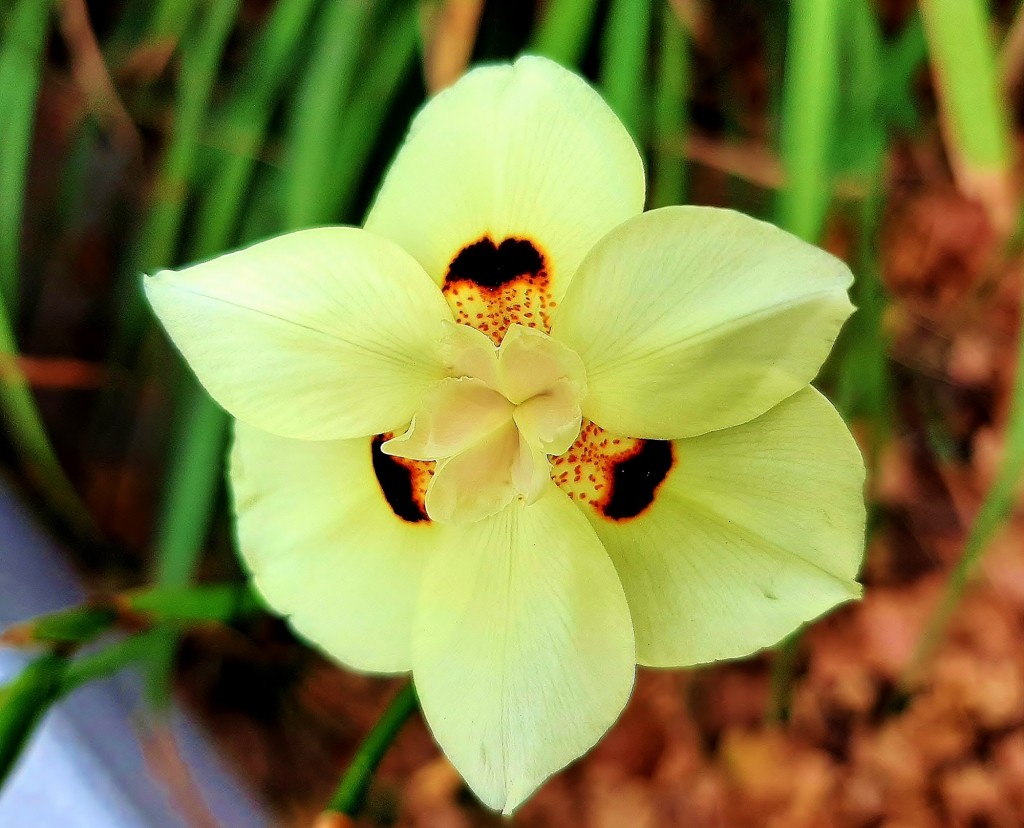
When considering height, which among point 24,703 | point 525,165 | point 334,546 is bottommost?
point 24,703

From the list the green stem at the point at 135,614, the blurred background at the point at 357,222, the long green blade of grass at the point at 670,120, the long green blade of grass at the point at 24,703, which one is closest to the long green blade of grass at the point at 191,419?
the blurred background at the point at 357,222

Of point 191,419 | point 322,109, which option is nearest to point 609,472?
point 322,109

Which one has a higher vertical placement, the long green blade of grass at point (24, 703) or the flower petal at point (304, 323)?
the flower petal at point (304, 323)

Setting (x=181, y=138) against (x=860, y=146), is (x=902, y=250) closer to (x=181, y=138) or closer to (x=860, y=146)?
(x=860, y=146)

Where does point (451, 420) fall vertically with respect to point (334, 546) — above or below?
above

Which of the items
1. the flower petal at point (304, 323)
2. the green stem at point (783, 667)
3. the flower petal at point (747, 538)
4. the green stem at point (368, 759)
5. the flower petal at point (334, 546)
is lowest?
the green stem at point (783, 667)

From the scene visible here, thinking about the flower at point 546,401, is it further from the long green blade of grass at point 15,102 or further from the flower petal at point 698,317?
the long green blade of grass at point 15,102

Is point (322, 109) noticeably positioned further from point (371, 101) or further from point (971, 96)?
point (971, 96)
